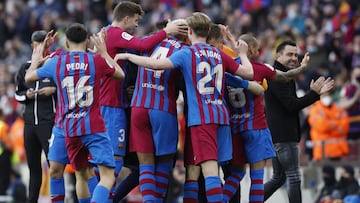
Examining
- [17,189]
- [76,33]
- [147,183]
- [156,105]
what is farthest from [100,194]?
[17,189]

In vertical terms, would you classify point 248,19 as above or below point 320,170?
above

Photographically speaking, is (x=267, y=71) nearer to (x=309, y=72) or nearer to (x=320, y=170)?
(x=320, y=170)

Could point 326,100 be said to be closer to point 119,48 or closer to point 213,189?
point 119,48

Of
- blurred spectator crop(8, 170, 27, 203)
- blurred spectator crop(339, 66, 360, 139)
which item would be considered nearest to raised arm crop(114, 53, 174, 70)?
blurred spectator crop(339, 66, 360, 139)

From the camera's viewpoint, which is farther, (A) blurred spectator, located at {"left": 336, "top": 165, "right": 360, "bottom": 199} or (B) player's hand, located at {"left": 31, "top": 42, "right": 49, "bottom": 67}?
(A) blurred spectator, located at {"left": 336, "top": 165, "right": 360, "bottom": 199}

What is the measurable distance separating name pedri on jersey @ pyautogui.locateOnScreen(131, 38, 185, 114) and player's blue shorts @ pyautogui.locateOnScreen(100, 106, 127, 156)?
359 mm

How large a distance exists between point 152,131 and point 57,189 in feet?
4.23

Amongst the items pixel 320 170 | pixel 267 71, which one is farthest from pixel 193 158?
pixel 320 170

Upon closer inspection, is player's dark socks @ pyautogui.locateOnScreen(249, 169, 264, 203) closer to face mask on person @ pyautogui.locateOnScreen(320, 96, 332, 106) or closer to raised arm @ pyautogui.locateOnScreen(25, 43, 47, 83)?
raised arm @ pyautogui.locateOnScreen(25, 43, 47, 83)

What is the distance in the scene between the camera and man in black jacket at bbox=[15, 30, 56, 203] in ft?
44.4

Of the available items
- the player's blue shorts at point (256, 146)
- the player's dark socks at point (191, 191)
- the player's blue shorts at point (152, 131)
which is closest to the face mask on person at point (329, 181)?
the player's blue shorts at point (256, 146)

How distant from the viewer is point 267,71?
12602 millimetres

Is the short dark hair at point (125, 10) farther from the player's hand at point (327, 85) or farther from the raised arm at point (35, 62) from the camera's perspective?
the player's hand at point (327, 85)

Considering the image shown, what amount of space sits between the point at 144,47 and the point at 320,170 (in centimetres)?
634
